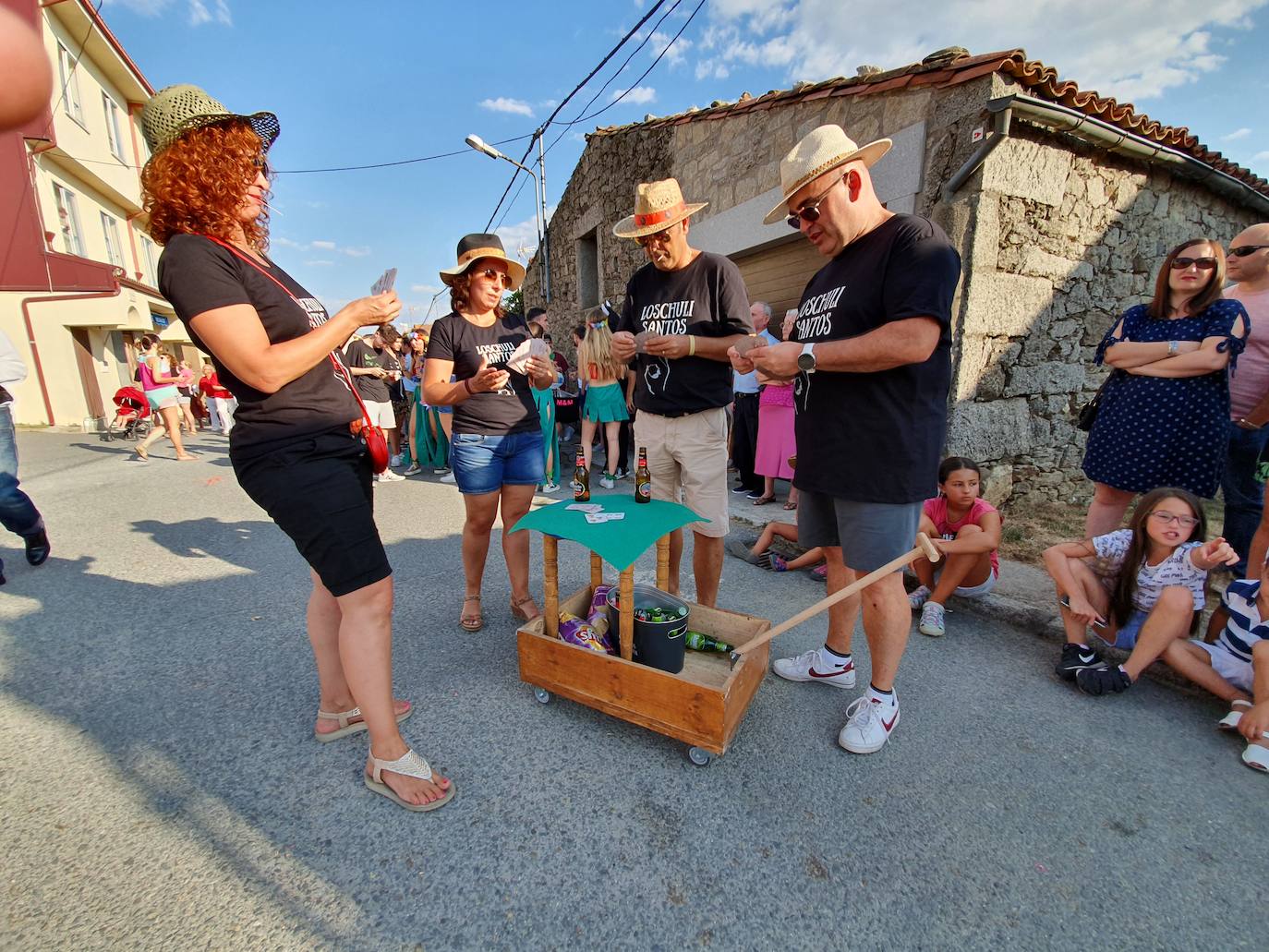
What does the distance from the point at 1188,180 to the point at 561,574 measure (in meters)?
7.31

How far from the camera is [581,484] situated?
99.6 inches

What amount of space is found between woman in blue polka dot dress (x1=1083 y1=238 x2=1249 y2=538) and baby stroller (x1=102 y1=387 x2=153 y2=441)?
15.4 metres

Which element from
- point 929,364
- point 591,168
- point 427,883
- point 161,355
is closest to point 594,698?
point 427,883

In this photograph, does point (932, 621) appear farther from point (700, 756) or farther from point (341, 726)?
point (341, 726)

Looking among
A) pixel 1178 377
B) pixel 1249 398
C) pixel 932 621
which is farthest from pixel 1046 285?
pixel 932 621

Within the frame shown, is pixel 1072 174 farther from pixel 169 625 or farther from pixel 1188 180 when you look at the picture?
pixel 169 625

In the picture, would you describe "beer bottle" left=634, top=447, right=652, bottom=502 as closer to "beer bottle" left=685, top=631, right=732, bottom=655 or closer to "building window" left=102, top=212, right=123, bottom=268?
"beer bottle" left=685, top=631, right=732, bottom=655

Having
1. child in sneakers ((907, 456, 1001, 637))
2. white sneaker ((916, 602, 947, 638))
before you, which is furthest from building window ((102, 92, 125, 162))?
white sneaker ((916, 602, 947, 638))

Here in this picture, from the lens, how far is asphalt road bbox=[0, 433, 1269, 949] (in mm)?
1476

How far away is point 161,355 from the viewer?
9.41 metres

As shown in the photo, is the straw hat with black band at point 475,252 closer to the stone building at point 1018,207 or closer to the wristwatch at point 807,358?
the wristwatch at point 807,358

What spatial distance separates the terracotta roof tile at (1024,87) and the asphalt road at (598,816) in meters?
4.20

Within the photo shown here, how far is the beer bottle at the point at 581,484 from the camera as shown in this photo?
241 cm

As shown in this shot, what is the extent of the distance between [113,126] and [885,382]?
22763mm
